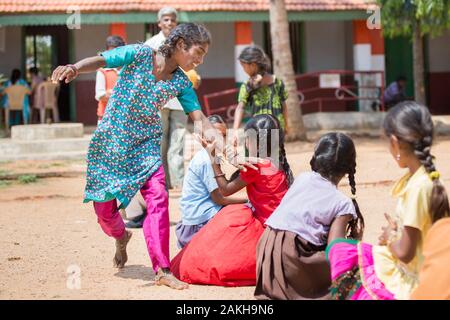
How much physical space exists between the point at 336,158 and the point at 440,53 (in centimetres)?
1756

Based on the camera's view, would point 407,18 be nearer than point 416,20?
Yes

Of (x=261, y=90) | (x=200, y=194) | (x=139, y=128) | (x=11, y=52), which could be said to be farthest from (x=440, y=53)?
(x=139, y=128)

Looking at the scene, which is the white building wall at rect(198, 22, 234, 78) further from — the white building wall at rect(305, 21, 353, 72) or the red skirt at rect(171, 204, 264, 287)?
the red skirt at rect(171, 204, 264, 287)

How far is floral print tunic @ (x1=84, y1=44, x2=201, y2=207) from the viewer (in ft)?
17.9

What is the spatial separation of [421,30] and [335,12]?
109 inches

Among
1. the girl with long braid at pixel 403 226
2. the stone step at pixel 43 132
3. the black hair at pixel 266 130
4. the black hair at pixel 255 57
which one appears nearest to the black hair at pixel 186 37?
the black hair at pixel 266 130

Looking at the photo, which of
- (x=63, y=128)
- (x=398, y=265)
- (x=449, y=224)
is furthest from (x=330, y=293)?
→ (x=63, y=128)

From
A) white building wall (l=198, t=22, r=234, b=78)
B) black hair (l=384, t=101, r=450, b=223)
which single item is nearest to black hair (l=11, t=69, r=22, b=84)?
white building wall (l=198, t=22, r=234, b=78)

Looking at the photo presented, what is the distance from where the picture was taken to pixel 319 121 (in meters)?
18.2

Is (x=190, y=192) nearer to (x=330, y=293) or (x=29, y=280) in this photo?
(x=29, y=280)

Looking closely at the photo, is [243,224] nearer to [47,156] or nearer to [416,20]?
[47,156]

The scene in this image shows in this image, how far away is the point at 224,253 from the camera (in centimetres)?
541

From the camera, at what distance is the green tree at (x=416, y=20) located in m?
15.7

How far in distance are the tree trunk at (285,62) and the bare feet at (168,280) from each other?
994cm
